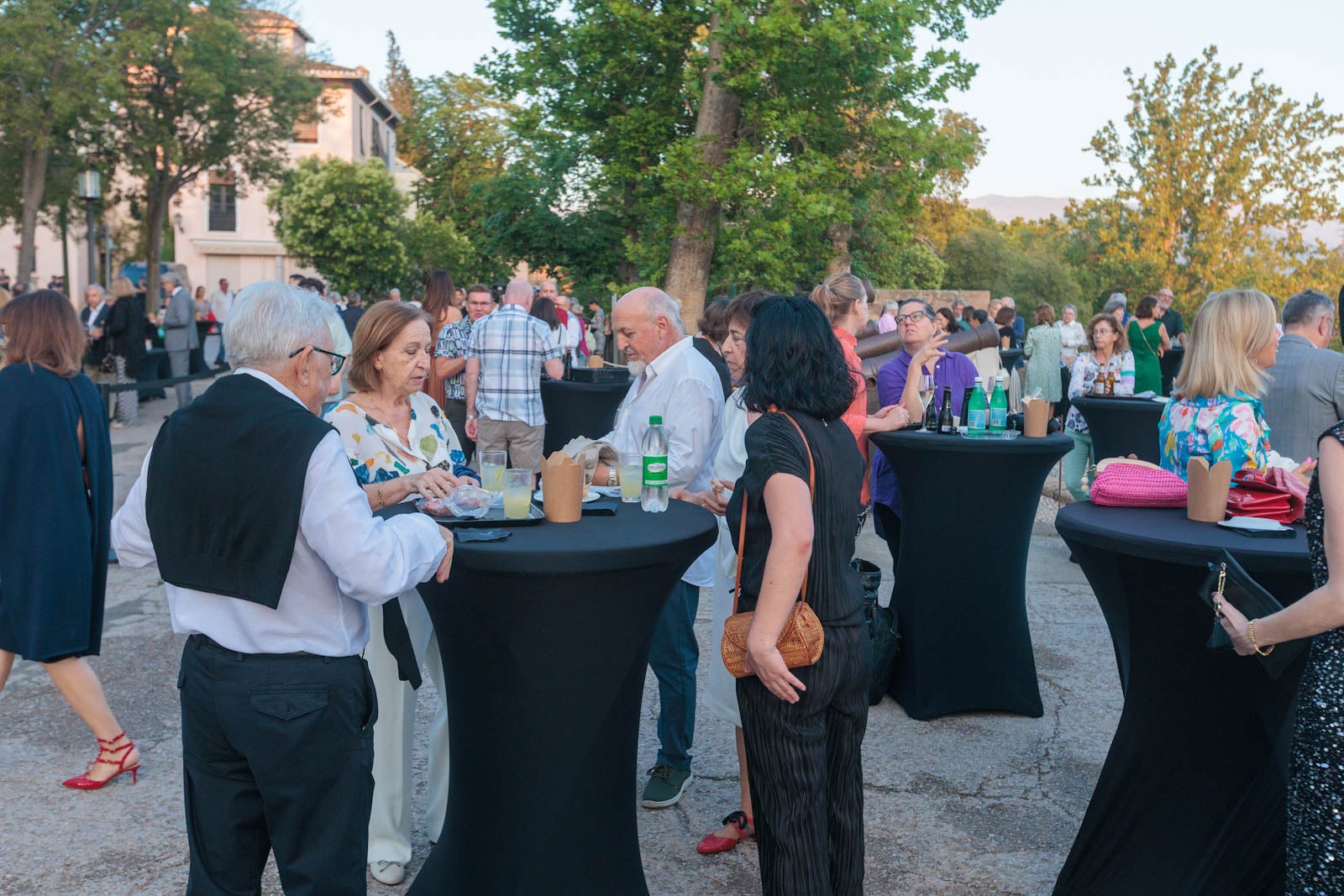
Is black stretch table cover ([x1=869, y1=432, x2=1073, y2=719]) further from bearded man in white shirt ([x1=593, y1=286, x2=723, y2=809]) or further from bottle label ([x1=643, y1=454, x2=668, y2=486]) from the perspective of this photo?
bottle label ([x1=643, y1=454, x2=668, y2=486])

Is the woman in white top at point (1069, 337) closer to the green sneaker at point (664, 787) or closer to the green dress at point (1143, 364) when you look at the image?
the green dress at point (1143, 364)

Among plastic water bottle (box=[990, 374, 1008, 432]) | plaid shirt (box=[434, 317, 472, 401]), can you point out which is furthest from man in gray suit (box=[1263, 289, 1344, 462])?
plaid shirt (box=[434, 317, 472, 401])

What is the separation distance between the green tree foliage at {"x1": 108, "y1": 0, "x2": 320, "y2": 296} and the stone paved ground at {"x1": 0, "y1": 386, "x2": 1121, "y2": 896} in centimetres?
2877

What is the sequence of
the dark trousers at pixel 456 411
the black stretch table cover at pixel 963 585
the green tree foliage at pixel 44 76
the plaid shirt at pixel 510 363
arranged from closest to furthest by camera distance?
the black stretch table cover at pixel 963 585 → the plaid shirt at pixel 510 363 → the dark trousers at pixel 456 411 → the green tree foliage at pixel 44 76

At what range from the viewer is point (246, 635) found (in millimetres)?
2342

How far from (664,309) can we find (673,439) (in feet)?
1.64

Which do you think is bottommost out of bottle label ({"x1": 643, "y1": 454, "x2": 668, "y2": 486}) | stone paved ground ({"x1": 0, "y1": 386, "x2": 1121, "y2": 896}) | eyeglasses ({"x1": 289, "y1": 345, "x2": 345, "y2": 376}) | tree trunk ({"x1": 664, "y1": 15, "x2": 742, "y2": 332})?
stone paved ground ({"x1": 0, "y1": 386, "x2": 1121, "y2": 896})

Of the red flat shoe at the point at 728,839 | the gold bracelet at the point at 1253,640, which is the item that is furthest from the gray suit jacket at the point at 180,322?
the gold bracelet at the point at 1253,640

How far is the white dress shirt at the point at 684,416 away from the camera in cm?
397

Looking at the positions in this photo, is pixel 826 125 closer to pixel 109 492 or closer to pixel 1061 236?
pixel 109 492

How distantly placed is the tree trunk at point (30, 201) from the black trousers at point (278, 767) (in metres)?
27.5

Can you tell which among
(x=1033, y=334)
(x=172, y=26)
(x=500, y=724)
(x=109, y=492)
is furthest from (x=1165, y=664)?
(x=172, y=26)

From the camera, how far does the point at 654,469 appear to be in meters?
3.31

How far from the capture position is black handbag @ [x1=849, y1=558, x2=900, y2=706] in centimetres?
491
